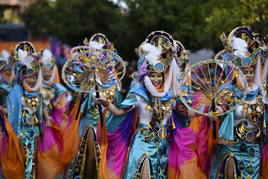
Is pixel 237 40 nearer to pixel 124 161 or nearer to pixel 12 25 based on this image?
pixel 124 161

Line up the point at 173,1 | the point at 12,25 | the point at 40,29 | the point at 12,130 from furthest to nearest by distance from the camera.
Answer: the point at 12,25
the point at 40,29
the point at 173,1
the point at 12,130

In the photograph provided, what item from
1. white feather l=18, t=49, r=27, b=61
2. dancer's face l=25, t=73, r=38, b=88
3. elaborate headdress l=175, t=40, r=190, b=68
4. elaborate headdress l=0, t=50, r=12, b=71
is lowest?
dancer's face l=25, t=73, r=38, b=88

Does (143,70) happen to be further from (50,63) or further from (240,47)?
(50,63)

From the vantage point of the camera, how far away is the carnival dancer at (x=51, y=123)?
10.0 m

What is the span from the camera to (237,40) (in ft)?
26.8

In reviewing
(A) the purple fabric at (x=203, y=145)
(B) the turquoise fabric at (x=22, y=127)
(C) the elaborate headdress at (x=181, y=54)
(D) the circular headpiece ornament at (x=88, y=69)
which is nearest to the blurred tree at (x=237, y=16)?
(C) the elaborate headdress at (x=181, y=54)

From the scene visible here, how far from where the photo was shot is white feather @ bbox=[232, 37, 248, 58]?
810cm

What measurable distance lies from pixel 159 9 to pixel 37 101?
5.41 metres

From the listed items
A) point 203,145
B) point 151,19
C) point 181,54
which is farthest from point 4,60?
point 203,145

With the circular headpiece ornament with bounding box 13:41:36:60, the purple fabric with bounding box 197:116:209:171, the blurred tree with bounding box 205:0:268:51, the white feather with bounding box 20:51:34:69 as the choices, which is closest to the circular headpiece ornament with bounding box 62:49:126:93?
the purple fabric with bounding box 197:116:209:171

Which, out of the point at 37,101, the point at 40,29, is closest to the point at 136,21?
the point at 37,101

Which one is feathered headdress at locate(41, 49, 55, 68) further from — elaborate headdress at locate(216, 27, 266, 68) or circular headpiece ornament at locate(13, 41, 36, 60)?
elaborate headdress at locate(216, 27, 266, 68)

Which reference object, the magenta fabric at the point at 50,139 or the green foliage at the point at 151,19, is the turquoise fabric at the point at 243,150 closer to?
the green foliage at the point at 151,19

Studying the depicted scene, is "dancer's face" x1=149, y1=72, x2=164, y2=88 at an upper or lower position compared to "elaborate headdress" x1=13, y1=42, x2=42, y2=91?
lower
